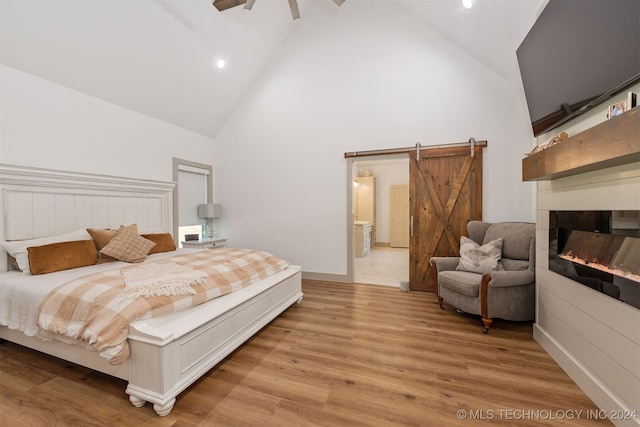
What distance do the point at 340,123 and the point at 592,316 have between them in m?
3.71

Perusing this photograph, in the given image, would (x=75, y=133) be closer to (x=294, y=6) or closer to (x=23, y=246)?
(x=23, y=246)

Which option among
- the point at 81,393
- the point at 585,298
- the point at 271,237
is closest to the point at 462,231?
the point at 585,298

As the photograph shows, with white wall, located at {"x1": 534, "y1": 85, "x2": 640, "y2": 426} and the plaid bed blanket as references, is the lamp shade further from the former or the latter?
white wall, located at {"x1": 534, "y1": 85, "x2": 640, "y2": 426}

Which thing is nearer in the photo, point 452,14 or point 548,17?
point 548,17

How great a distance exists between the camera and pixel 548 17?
1.92m

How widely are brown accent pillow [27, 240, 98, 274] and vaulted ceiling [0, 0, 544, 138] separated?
193 cm

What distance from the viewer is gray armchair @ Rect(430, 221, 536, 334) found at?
98.8 inches

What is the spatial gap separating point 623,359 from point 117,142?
5.24 metres

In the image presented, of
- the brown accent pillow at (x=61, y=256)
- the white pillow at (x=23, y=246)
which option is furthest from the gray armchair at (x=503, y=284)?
the white pillow at (x=23, y=246)

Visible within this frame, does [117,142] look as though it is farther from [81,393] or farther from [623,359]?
[623,359]

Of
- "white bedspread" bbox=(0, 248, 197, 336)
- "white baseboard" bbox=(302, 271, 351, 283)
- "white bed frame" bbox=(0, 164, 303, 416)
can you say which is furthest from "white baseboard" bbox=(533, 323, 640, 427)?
"white bedspread" bbox=(0, 248, 197, 336)

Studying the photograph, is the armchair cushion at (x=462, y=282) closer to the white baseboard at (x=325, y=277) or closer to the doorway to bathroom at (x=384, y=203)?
the white baseboard at (x=325, y=277)

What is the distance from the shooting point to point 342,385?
1.78 m

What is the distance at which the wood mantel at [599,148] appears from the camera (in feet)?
3.75
